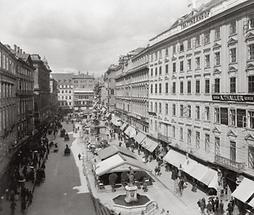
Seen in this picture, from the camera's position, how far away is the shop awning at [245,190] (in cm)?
2461

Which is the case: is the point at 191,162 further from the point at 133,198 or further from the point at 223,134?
the point at 133,198

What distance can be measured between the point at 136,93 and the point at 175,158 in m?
25.6

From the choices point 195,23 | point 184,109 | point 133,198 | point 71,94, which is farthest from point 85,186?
point 71,94

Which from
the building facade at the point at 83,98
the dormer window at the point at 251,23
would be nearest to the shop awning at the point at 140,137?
the dormer window at the point at 251,23

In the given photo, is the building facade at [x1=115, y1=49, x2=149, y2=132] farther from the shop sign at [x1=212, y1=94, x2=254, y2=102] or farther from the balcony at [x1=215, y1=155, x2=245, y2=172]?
the balcony at [x1=215, y1=155, x2=245, y2=172]

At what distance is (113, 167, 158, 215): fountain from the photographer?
86.3ft

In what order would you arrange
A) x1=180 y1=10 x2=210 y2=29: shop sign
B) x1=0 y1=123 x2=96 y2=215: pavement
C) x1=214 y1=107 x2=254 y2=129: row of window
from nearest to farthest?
x1=214 y1=107 x2=254 y2=129: row of window
x1=0 y1=123 x2=96 y2=215: pavement
x1=180 y1=10 x2=210 y2=29: shop sign

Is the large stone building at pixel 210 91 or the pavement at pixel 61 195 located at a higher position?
the large stone building at pixel 210 91

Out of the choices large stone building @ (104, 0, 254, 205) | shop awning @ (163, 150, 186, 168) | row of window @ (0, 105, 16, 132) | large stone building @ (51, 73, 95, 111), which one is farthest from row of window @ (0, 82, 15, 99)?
large stone building @ (51, 73, 95, 111)

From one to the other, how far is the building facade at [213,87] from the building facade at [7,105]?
20.3 metres

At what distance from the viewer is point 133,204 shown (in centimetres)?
2734

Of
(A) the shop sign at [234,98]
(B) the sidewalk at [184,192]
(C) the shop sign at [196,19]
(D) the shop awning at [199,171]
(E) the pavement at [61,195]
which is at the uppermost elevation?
(C) the shop sign at [196,19]

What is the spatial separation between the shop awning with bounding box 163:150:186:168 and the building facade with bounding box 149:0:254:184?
3.48 feet

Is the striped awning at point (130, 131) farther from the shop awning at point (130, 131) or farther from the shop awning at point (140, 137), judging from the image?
the shop awning at point (140, 137)
